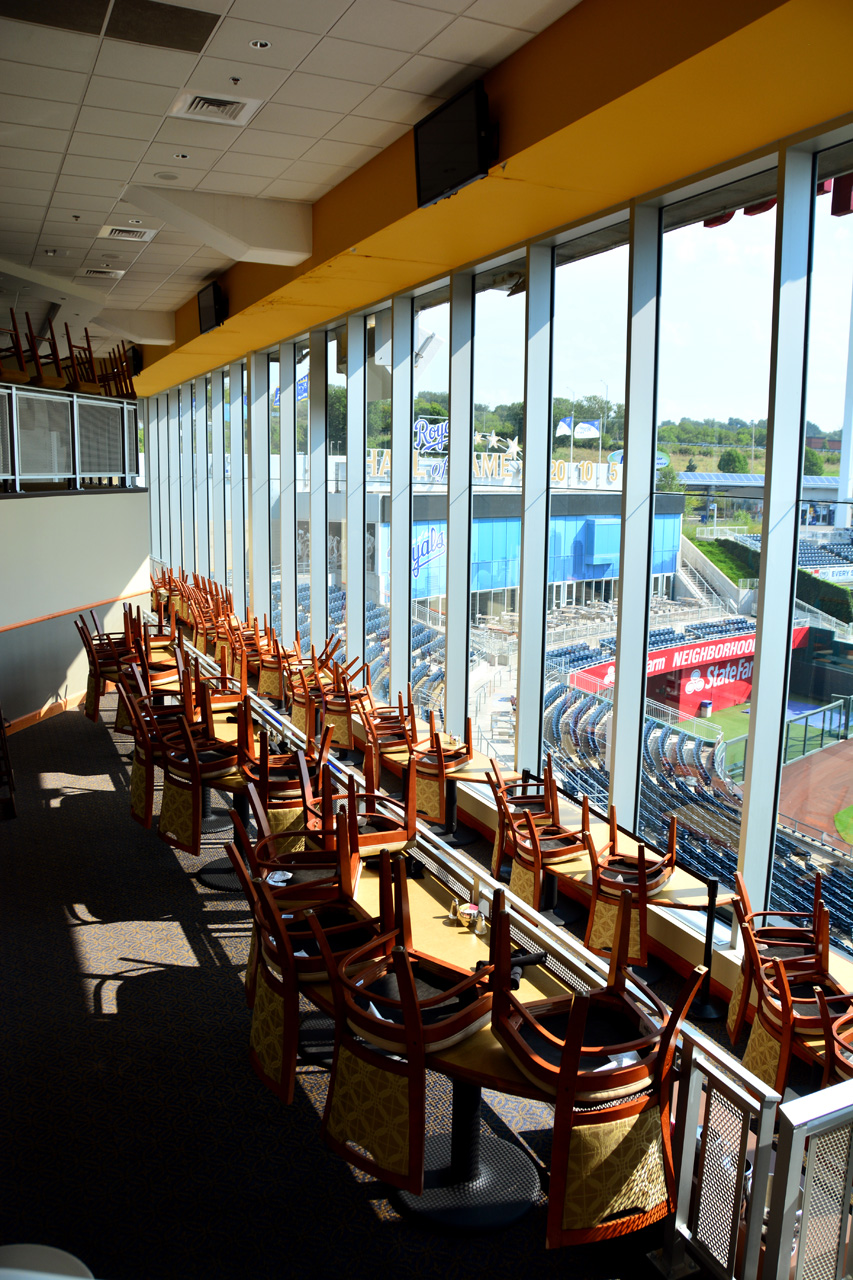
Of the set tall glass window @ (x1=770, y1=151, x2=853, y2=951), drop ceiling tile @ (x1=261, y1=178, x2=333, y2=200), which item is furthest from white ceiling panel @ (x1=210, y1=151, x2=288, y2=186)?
tall glass window @ (x1=770, y1=151, x2=853, y2=951)

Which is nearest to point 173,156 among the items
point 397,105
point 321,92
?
point 321,92

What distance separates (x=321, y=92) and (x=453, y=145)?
3.09 ft

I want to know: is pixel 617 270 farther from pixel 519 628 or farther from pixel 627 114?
pixel 519 628

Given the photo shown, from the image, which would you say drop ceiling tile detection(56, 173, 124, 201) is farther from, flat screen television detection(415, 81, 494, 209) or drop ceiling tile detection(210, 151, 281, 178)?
flat screen television detection(415, 81, 494, 209)

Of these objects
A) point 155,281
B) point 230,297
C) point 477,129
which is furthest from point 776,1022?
point 155,281

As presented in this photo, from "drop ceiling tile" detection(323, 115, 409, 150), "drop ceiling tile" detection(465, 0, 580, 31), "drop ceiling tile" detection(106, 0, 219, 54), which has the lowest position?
"drop ceiling tile" detection(465, 0, 580, 31)

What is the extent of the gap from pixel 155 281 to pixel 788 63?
9497mm

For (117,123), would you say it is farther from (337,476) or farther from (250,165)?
(337,476)

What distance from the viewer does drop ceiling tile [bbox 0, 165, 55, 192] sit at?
23.0 feet

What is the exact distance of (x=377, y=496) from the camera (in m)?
9.72

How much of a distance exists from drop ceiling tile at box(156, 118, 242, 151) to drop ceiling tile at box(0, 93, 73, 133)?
22.8 inches

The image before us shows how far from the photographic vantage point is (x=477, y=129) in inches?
180

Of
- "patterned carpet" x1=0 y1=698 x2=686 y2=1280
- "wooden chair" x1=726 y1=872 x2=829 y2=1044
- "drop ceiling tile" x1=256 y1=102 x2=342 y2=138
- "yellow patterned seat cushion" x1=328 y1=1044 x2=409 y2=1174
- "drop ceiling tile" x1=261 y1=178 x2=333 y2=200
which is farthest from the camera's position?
"drop ceiling tile" x1=261 y1=178 x2=333 y2=200

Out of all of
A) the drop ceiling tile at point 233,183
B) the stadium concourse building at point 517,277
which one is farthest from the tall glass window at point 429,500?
the drop ceiling tile at point 233,183
